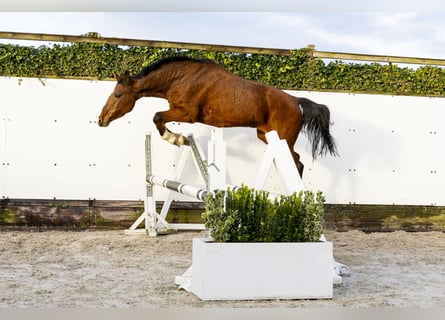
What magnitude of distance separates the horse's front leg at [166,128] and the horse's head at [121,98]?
0.36 metres

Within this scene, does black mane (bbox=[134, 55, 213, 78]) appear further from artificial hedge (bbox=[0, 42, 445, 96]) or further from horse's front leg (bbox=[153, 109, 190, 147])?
artificial hedge (bbox=[0, 42, 445, 96])

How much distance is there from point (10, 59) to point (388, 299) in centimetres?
453

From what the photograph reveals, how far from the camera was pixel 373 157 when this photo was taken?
7059mm

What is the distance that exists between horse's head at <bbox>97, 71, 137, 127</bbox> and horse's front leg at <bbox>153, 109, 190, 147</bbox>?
0.36 metres

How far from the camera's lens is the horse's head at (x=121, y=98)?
17.8 feet

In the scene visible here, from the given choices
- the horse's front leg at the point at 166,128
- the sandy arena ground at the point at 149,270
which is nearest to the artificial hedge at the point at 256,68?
the horse's front leg at the point at 166,128

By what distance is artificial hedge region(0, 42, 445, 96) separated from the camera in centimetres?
647

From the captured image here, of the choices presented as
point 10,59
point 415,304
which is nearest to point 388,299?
point 415,304

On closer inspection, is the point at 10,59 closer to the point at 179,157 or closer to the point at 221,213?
the point at 179,157

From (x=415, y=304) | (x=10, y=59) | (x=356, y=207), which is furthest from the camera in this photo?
(x=356, y=207)

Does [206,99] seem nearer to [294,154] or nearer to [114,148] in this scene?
[294,154]

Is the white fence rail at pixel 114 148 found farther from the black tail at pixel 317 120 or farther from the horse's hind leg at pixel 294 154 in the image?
the black tail at pixel 317 120

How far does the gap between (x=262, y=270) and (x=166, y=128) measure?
2.08 m

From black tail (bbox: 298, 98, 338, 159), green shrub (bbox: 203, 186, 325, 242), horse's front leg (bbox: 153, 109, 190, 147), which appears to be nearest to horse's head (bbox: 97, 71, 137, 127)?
horse's front leg (bbox: 153, 109, 190, 147)
